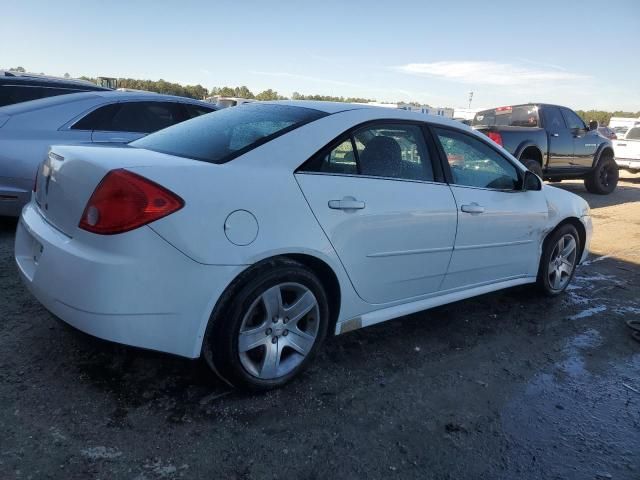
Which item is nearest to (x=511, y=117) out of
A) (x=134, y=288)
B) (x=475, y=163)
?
(x=475, y=163)

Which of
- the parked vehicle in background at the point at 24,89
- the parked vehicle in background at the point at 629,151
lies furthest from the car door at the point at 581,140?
the parked vehicle in background at the point at 24,89

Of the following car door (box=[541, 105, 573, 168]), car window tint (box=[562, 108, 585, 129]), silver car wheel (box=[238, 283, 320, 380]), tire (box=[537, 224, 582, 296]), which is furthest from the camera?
car window tint (box=[562, 108, 585, 129])

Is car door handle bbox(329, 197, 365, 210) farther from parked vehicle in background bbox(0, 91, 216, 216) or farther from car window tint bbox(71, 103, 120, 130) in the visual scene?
car window tint bbox(71, 103, 120, 130)

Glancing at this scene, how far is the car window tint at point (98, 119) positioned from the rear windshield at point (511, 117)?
23.8 ft

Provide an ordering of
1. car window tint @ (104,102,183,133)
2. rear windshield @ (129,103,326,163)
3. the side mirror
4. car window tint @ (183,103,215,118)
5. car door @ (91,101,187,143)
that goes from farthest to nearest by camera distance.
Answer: car window tint @ (183,103,215,118) → car window tint @ (104,102,183,133) → car door @ (91,101,187,143) → the side mirror → rear windshield @ (129,103,326,163)

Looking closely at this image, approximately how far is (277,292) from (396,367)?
1.00 m

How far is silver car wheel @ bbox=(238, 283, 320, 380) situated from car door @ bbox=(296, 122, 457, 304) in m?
0.33

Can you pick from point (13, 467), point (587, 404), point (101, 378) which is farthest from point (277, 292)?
point (587, 404)

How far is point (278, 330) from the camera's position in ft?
8.86

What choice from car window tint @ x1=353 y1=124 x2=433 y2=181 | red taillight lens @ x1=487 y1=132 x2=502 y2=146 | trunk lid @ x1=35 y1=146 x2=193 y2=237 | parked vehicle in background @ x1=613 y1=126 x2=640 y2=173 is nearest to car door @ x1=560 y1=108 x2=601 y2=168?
red taillight lens @ x1=487 y1=132 x2=502 y2=146

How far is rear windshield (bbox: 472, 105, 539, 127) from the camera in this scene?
33.2ft

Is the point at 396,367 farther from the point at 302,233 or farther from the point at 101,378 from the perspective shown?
the point at 101,378

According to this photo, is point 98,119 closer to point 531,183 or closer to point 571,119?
point 531,183

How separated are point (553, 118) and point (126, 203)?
9.89 metres
